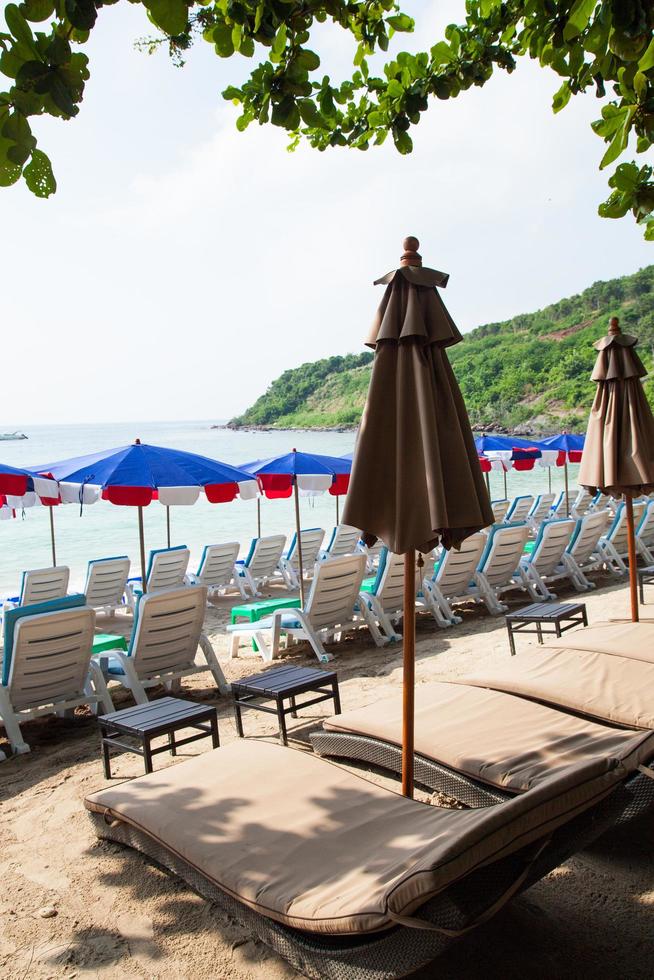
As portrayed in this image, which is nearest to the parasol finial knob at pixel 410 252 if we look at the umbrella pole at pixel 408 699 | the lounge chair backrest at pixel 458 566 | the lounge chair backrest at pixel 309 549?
the umbrella pole at pixel 408 699

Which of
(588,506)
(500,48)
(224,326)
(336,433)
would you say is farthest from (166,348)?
(500,48)

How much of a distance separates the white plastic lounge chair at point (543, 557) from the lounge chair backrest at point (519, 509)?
4574mm

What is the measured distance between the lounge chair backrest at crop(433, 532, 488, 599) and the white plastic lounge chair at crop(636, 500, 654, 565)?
4103 mm

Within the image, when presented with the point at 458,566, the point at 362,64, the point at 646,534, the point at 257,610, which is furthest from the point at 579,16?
the point at 646,534

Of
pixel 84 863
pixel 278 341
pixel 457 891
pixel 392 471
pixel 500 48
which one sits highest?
pixel 278 341

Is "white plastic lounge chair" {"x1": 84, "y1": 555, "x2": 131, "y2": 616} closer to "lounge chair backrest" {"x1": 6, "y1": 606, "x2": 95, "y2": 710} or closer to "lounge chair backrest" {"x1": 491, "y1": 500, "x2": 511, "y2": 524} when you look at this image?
"lounge chair backrest" {"x1": 6, "y1": 606, "x2": 95, "y2": 710}

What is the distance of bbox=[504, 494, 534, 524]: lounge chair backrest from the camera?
1439 centimetres

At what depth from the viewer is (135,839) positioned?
117 inches

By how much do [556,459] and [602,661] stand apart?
1174cm

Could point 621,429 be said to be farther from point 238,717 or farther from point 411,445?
point 238,717

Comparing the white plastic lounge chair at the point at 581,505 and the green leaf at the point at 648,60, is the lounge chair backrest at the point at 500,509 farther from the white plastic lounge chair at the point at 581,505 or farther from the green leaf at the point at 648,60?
the green leaf at the point at 648,60

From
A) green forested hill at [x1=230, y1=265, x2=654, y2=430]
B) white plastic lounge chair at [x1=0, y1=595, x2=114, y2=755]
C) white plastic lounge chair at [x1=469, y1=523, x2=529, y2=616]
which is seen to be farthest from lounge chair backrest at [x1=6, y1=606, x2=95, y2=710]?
green forested hill at [x1=230, y1=265, x2=654, y2=430]

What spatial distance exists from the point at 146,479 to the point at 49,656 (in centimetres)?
245

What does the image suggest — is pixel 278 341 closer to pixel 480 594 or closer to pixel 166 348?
pixel 166 348
